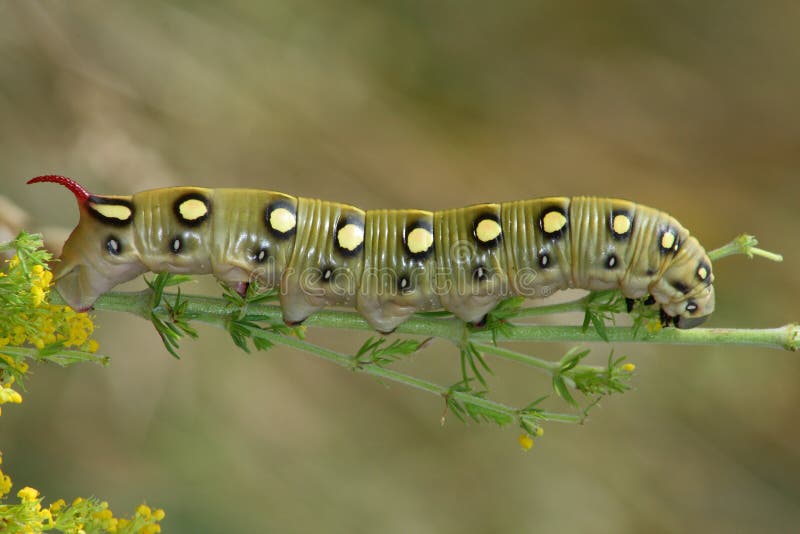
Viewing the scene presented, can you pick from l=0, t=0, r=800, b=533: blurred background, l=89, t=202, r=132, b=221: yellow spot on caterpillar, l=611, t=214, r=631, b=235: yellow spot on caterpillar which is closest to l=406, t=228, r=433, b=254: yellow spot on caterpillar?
l=611, t=214, r=631, b=235: yellow spot on caterpillar

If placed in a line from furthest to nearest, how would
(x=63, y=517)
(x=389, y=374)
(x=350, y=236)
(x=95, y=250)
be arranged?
(x=350, y=236), (x=95, y=250), (x=389, y=374), (x=63, y=517)

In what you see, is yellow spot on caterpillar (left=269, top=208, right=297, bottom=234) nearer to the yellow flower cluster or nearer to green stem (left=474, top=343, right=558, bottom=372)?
green stem (left=474, top=343, right=558, bottom=372)

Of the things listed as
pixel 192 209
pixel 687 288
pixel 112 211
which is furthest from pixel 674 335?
pixel 112 211

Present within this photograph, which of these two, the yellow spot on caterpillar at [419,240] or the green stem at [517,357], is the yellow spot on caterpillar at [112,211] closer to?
the yellow spot on caterpillar at [419,240]

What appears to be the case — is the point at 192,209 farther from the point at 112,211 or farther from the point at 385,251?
the point at 385,251

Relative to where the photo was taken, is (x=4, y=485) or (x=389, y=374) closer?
(x=4, y=485)

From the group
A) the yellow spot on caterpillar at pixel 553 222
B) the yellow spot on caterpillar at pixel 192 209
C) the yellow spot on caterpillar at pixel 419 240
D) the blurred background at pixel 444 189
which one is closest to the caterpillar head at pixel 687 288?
the yellow spot on caterpillar at pixel 553 222
